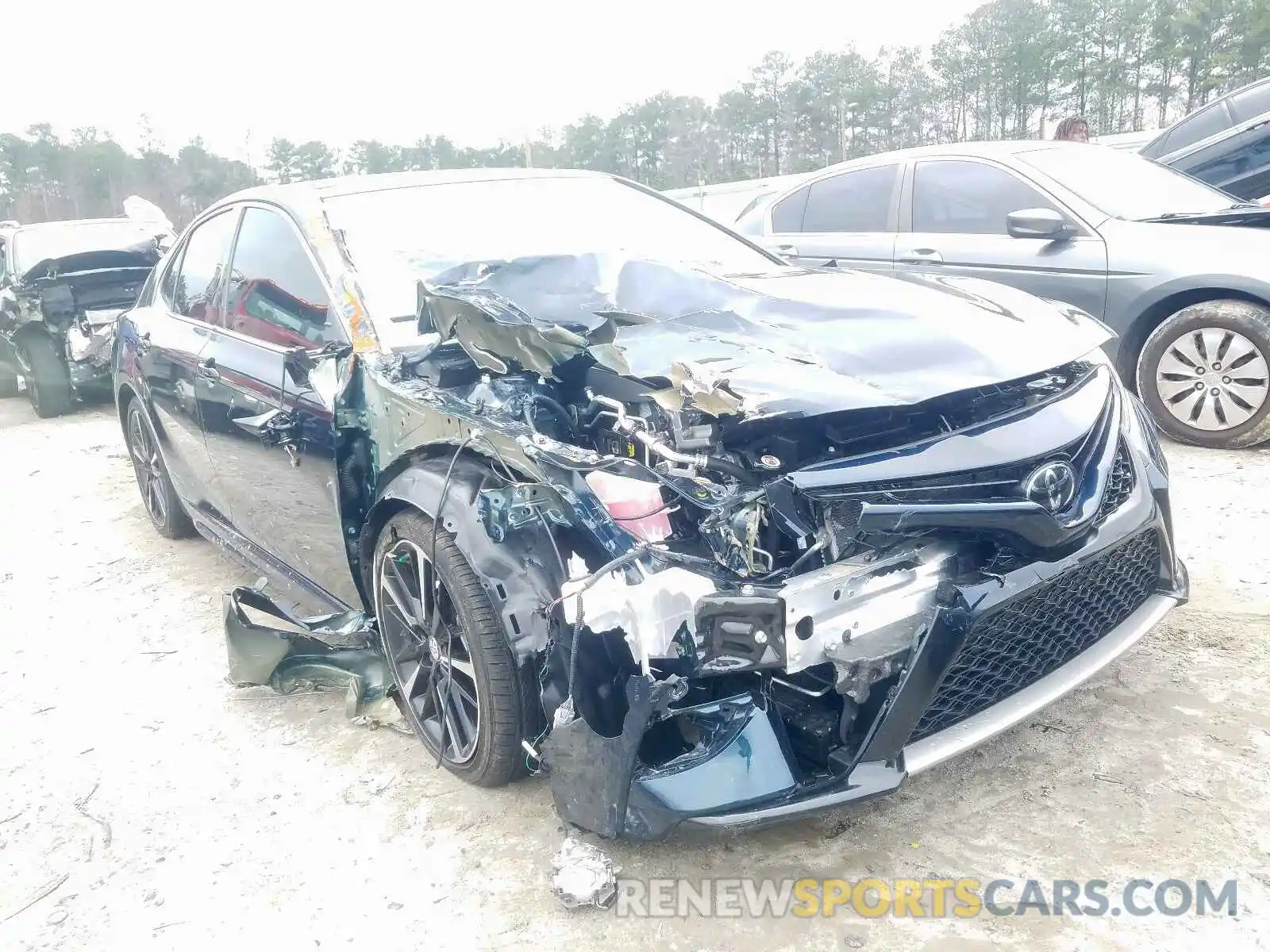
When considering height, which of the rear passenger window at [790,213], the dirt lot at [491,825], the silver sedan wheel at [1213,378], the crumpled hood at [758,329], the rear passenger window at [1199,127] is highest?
the rear passenger window at [1199,127]

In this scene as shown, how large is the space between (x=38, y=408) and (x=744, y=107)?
23053 mm

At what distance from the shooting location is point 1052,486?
87.0 inches

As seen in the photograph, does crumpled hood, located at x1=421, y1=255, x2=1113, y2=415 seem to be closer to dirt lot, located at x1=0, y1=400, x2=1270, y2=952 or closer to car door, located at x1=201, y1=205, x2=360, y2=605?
car door, located at x1=201, y1=205, x2=360, y2=605

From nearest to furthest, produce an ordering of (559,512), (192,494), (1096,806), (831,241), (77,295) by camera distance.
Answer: (559,512) < (1096,806) < (192,494) < (831,241) < (77,295)

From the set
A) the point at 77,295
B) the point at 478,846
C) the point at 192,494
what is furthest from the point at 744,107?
the point at 478,846

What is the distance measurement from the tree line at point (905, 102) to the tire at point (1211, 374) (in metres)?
22.1

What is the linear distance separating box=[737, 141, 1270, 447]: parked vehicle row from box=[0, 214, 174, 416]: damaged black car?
6379 millimetres

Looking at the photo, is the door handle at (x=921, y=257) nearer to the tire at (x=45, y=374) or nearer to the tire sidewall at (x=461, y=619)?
the tire sidewall at (x=461, y=619)

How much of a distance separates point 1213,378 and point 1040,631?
327 cm

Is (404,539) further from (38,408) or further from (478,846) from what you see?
(38,408)

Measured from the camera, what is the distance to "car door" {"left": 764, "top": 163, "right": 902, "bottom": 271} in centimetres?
601

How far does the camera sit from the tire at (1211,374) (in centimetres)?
465

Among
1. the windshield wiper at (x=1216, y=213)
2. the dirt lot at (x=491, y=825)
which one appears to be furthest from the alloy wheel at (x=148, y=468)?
the windshield wiper at (x=1216, y=213)

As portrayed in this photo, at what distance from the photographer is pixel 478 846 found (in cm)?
246
